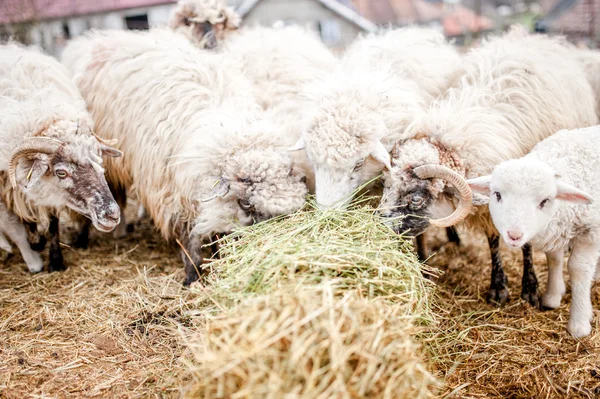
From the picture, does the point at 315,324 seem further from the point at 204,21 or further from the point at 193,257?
the point at 204,21

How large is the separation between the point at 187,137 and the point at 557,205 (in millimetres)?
2932

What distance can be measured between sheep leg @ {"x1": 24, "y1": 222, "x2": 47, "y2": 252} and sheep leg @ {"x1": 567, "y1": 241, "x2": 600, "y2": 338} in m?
4.97

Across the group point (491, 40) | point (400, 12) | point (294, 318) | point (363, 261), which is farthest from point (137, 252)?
point (400, 12)

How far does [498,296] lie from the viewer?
155 inches

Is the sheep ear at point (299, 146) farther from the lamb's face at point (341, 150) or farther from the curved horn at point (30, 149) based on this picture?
the curved horn at point (30, 149)

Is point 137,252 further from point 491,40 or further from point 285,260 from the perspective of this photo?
point 491,40

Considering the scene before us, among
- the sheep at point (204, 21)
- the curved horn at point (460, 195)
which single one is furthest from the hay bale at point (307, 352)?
the sheep at point (204, 21)

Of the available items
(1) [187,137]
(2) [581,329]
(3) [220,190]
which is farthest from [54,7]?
(2) [581,329]

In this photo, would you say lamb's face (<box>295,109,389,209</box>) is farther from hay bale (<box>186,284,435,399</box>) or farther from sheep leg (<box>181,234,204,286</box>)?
hay bale (<box>186,284,435,399</box>)

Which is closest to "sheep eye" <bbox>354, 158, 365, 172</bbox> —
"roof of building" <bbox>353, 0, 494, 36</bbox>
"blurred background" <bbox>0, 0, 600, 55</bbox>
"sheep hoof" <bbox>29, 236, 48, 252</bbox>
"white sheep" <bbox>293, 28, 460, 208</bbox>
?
"white sheep" <bbox>293, 28, 460, 208</bbox>

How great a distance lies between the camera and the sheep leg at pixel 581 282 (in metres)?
3.19

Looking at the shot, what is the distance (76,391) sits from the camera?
2.83 metres

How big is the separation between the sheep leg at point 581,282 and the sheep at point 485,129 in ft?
1.69

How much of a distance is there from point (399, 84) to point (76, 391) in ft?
11.2
